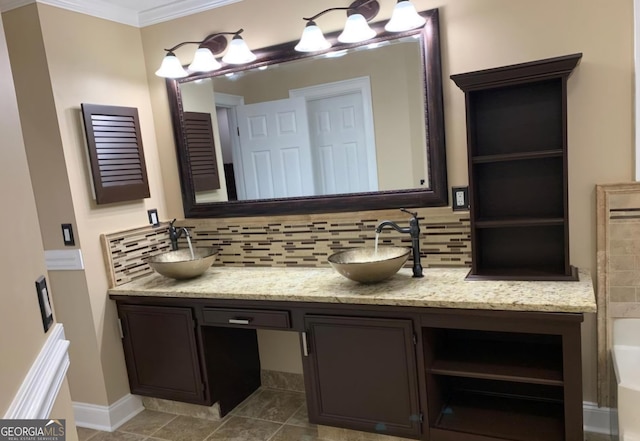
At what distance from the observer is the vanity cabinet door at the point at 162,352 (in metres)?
2.68

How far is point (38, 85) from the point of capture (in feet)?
8.44

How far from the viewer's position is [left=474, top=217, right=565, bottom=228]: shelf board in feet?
6.91

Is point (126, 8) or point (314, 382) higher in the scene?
point (126, 8)

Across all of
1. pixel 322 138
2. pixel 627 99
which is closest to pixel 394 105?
pixel 322 138

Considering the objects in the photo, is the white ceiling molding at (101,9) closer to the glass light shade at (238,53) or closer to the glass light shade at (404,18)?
the glass light shade at (238,53)

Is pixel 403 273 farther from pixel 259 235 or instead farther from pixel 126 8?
pixel 126 8

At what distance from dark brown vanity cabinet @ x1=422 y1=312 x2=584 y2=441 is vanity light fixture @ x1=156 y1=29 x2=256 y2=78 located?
1753 millimetres

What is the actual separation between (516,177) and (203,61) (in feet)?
6.06

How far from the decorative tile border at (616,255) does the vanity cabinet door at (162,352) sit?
2094 millimetres

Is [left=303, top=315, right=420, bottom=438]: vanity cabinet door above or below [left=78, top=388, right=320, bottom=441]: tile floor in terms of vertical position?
above

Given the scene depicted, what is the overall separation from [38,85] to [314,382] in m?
2.17

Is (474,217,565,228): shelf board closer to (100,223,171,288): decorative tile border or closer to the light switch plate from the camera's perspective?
(100,223,171,288): decorative tile border

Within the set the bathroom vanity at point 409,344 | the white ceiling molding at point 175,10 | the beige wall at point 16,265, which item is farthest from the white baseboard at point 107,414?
the white ceiling molding at point 175,10

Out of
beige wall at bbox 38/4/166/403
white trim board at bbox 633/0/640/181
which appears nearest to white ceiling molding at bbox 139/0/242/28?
beige wall at bbox 38/4/166/403
